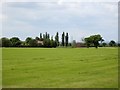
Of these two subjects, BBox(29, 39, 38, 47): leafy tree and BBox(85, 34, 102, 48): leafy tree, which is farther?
BBox(85, 34, 102, 48): leafy tree

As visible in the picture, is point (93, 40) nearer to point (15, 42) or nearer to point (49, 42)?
point (49, 42)

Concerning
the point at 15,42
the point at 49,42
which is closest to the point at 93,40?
the point at 49,42

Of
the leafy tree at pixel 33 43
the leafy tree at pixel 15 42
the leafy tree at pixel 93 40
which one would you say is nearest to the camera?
the leafy tree at pixel 15 42

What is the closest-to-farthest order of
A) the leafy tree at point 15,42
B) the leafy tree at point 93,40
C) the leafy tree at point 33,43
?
the leafy tree at point 15,42, the leafy tree at point 33,43, the leafy tree at point 93,40

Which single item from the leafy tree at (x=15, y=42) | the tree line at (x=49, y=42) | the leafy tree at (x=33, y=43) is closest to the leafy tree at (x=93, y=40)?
the tree line at (x=49, y=42)

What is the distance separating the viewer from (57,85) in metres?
12.8

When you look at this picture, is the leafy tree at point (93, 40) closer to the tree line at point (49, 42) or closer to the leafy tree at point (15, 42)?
the tree line at point (49, 42)

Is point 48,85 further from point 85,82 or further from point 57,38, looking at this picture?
point 57,38

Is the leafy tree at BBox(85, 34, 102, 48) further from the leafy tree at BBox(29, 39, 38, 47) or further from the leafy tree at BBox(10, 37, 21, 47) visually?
the leafy tree at BBox(10, 37, 21, 47)

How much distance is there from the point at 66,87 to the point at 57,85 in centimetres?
51

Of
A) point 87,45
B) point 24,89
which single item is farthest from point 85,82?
point 87,45

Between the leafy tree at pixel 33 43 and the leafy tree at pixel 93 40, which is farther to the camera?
the leafy tree at pixel 93 40

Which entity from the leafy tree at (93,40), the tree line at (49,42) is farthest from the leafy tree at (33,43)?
the leafy tree at (93,40)

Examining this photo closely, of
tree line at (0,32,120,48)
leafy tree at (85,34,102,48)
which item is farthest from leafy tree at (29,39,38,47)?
leafy tree at (85,34,102,48)
